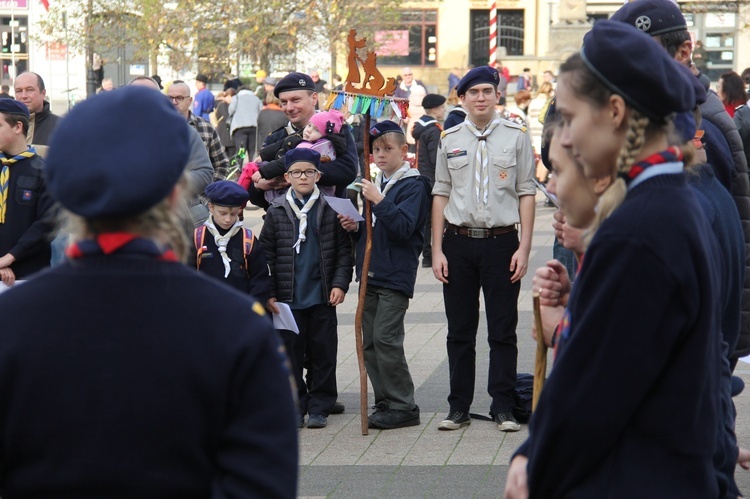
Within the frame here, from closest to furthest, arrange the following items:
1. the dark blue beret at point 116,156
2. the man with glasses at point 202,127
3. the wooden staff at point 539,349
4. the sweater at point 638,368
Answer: the dark blue beret at point 116,156
the sweater at point 638,368
the wooden staff at point 539,349
the man with glasses at point 202,127

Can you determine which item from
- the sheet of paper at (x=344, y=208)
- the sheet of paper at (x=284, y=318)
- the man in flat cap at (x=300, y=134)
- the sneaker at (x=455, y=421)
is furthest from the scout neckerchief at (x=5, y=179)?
the sneaker at (x=455, y=421)

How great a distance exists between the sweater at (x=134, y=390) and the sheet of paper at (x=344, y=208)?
16.2 ft

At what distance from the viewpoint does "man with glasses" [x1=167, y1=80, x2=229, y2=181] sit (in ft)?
27.6

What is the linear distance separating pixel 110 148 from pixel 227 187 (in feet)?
16.1

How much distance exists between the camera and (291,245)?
711cm

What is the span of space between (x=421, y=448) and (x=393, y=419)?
1.55 ft

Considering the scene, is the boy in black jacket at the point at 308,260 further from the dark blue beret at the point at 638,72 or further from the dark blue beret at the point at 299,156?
the dark blue beret at the point at 638,72

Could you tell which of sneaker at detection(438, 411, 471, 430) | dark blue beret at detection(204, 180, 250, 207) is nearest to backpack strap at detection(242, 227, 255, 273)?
dark blue beret at detection(204, 180, 250, 207)

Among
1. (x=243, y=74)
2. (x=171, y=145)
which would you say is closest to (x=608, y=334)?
(x=171, y=145)

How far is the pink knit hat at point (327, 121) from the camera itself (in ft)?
24.3

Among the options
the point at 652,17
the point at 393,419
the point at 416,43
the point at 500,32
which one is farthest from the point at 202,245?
the point at 416,43

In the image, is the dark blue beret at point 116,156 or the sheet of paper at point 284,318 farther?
the sheet of paper at point 284,318

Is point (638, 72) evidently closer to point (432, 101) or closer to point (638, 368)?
point (638, 368)

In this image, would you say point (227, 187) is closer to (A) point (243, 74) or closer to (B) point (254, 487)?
(B) point (254, 487)
